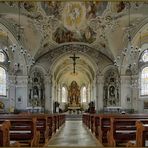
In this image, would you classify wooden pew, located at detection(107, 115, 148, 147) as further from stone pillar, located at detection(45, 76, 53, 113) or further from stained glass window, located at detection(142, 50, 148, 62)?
stone pillar, located at detection(45, 76, 53, 113)

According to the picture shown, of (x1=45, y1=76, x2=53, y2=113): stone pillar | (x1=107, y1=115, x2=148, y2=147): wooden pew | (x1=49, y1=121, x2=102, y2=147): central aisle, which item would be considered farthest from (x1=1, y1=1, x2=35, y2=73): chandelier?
(x1=107, y1=115, x2=148, y2=147): wooden pew

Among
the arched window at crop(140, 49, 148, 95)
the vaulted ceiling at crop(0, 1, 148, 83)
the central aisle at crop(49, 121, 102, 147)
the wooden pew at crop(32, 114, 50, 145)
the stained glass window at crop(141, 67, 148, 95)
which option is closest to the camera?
the wooden pew at crop(32, 114, 50, 145)

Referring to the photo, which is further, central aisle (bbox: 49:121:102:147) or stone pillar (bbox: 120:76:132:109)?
stone pillar (bbox: 120:76:132:109)

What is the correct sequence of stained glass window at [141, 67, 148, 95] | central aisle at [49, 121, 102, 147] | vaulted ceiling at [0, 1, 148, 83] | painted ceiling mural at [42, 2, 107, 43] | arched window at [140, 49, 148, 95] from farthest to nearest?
1. stained glass window at [141, 67, 148, 95]
2. arched window at [140, 49, 148, 95]
3. painted ceiling mural at [42, 2, 107, 43]
4. vaulted ceiling at [0, 1, 148, 83]
5. central aisle at [49, 121, 102, 147]

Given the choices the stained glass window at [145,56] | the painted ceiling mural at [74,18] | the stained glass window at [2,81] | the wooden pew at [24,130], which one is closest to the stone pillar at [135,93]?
the stained glass window at [145,56]

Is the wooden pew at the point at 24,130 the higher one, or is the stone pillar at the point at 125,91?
the stone pillar at the point at 125,91

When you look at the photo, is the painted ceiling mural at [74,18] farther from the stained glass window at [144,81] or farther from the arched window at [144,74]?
the stained glass window at [144,81]

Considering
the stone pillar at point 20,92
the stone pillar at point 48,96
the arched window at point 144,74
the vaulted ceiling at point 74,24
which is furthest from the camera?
the stone pillar at point 48,96

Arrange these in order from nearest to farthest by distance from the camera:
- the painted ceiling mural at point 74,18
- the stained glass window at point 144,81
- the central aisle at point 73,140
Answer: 1. the central aisle at point 73,140
2. the painted ceiling mural at point 74,18
3. the stained glass window at point 144,81

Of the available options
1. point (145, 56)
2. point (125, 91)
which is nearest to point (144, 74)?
point (145, 56)

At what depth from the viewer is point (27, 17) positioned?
2394cm

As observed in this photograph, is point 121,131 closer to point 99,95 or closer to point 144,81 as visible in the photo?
point 144,81

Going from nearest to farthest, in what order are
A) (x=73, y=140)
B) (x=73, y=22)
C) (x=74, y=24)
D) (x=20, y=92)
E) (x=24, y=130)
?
(x=24, y=130)
(x=73, y=140)
(x=73, y=22)
(x=74, y=24)
(x=20, y=92)

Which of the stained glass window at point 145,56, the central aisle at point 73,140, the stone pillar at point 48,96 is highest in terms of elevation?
the stained glass window at point 145,56
